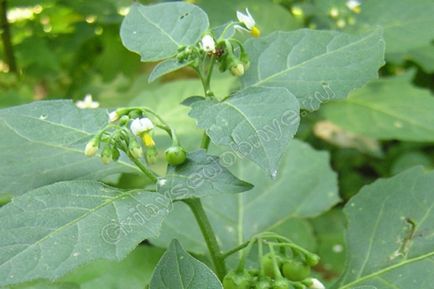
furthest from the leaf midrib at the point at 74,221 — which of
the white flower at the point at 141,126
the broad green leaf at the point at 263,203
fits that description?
the broad green leaf at the point at 263,203

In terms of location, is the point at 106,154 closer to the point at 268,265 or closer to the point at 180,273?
the point at 180,273

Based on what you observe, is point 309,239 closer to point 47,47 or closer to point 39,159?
point 39,159

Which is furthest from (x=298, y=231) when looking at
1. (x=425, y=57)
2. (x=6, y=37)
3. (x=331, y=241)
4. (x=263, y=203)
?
(x=6, y=37)

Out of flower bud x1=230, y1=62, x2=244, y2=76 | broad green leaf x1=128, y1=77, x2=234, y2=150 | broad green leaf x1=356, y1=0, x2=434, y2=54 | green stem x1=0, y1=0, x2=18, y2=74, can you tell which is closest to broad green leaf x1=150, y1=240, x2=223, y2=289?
flower bud x1=230, y1=62, x2=244, y2=76

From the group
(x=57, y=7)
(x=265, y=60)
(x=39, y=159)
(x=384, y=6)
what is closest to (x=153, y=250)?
(x=39, y=159)

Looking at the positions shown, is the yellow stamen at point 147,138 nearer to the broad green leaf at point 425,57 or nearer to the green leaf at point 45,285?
the green leaf at point 45,285

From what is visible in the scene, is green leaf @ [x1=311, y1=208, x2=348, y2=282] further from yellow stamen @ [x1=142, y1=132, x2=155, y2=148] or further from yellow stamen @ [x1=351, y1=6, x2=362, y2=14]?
yellow stamen @ [x1=142, y1=132, x2=155, y2=148]

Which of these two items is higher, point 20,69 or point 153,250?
point 153,250
